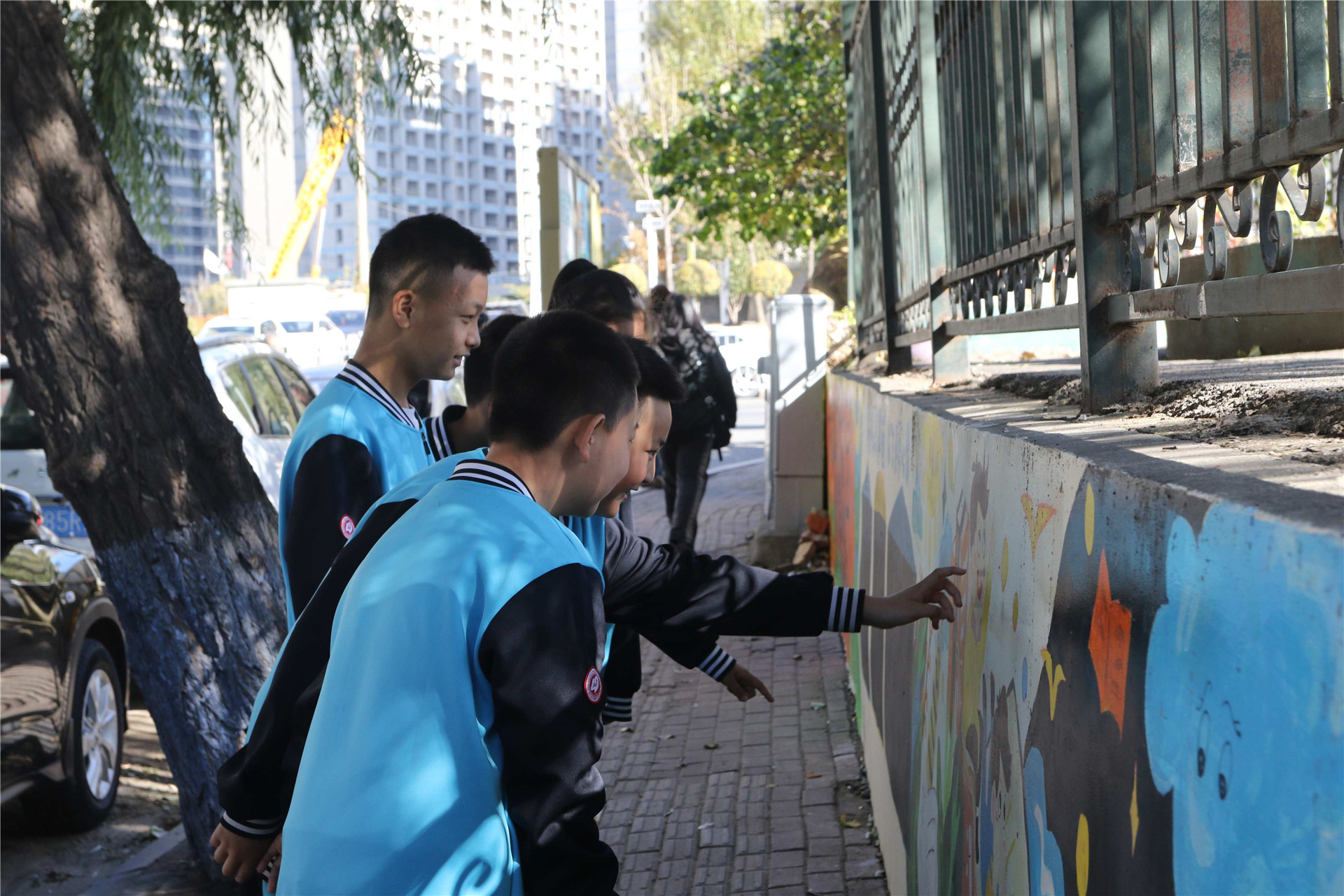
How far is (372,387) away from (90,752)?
3.47 metres

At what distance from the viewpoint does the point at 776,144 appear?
15938 mm

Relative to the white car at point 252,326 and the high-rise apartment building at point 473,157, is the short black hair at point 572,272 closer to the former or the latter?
the white car at point 252,326

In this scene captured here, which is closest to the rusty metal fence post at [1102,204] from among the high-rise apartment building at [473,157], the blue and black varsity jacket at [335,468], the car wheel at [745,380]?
the blue and black varsity jacket at [335,468]

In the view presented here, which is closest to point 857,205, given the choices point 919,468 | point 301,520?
point 919,468

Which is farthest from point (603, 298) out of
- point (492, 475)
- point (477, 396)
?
point (492, 475)

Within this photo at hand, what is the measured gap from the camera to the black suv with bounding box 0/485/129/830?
16.2 feet

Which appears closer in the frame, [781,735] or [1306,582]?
[1306,582]

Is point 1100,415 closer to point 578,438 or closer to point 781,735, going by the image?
point 578,438

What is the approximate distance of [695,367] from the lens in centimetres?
799

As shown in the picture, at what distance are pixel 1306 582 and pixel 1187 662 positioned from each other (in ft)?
0.86

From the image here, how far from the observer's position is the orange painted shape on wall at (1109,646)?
140 centimetres

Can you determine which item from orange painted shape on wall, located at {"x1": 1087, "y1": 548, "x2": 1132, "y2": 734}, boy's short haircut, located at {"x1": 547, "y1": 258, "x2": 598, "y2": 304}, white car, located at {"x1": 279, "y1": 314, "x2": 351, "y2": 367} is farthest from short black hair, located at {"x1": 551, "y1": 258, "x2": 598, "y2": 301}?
white car, located at {"x1": 279, "y1": 314, "x2": 351, "y2": 367}

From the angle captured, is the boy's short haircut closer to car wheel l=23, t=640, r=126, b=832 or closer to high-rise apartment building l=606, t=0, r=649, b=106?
car wheel l=23, t=640, r=126, b=832

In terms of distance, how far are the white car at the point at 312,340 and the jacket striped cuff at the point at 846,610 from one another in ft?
93.8
